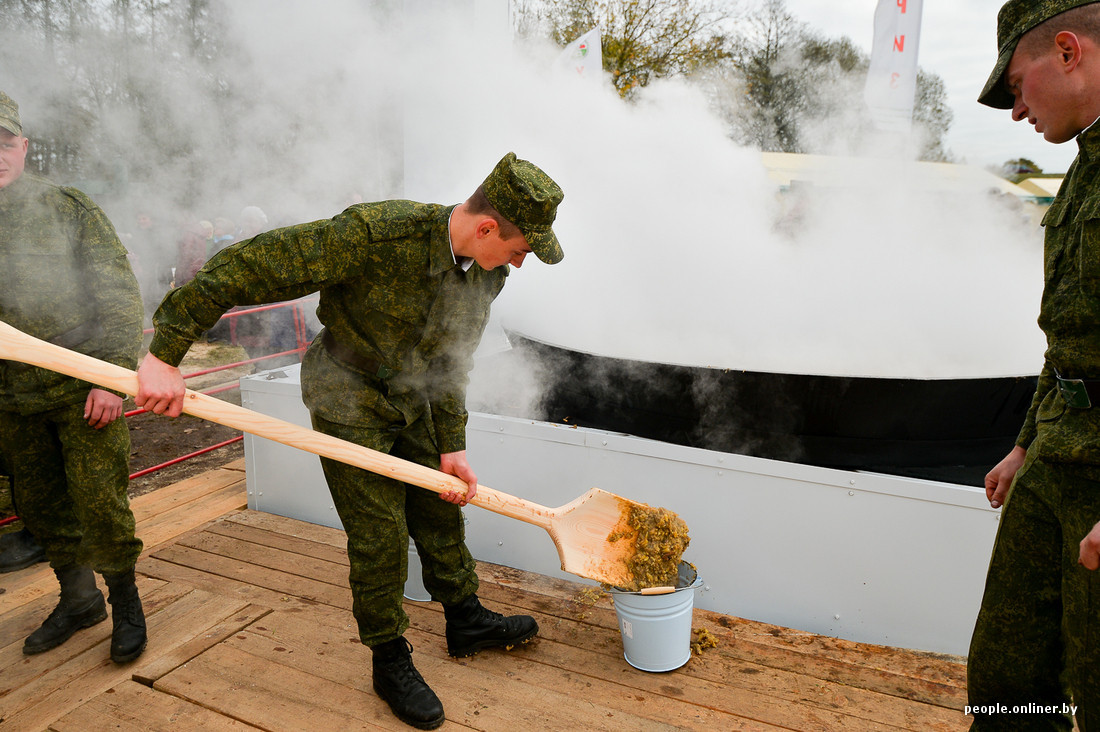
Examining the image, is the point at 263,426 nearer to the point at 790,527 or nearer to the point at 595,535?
the point at 595,535

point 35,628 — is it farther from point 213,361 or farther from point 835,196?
point 213,361

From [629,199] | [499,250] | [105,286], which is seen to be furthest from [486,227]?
[629,199]

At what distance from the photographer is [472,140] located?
4.40 m

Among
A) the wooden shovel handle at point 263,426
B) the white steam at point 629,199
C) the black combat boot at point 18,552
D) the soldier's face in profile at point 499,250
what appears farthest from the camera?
the white steam at point 629,199

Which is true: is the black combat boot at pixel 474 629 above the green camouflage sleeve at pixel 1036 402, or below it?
below

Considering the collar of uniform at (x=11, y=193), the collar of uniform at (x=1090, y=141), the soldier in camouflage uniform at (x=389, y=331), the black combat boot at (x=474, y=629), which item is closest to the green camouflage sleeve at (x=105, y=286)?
the collar of uniform at (x=11, y=193)

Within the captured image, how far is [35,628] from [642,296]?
117 inches

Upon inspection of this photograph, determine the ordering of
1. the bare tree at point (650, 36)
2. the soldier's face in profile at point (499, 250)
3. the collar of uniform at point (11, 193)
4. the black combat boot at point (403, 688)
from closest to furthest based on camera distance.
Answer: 1. the soldier's face in profile at point (499, 250)
2. the black combat boot at point (403, 688)
3. the collar of uniform at point (11, 193)
4. the bare tree at point (650, 36)

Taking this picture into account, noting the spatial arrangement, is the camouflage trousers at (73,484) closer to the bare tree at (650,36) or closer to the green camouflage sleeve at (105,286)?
the green camouflage sleeve at (105,286)

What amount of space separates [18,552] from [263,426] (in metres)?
2.02

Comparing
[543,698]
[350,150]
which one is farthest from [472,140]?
[543,698]

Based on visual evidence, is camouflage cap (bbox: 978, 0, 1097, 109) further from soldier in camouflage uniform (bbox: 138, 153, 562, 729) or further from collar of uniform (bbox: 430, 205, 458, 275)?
collar of uniform (bbox: 430, 205, 458, 275)

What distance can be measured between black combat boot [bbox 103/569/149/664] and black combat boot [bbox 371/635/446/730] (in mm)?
841

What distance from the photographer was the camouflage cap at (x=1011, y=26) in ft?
4.32
